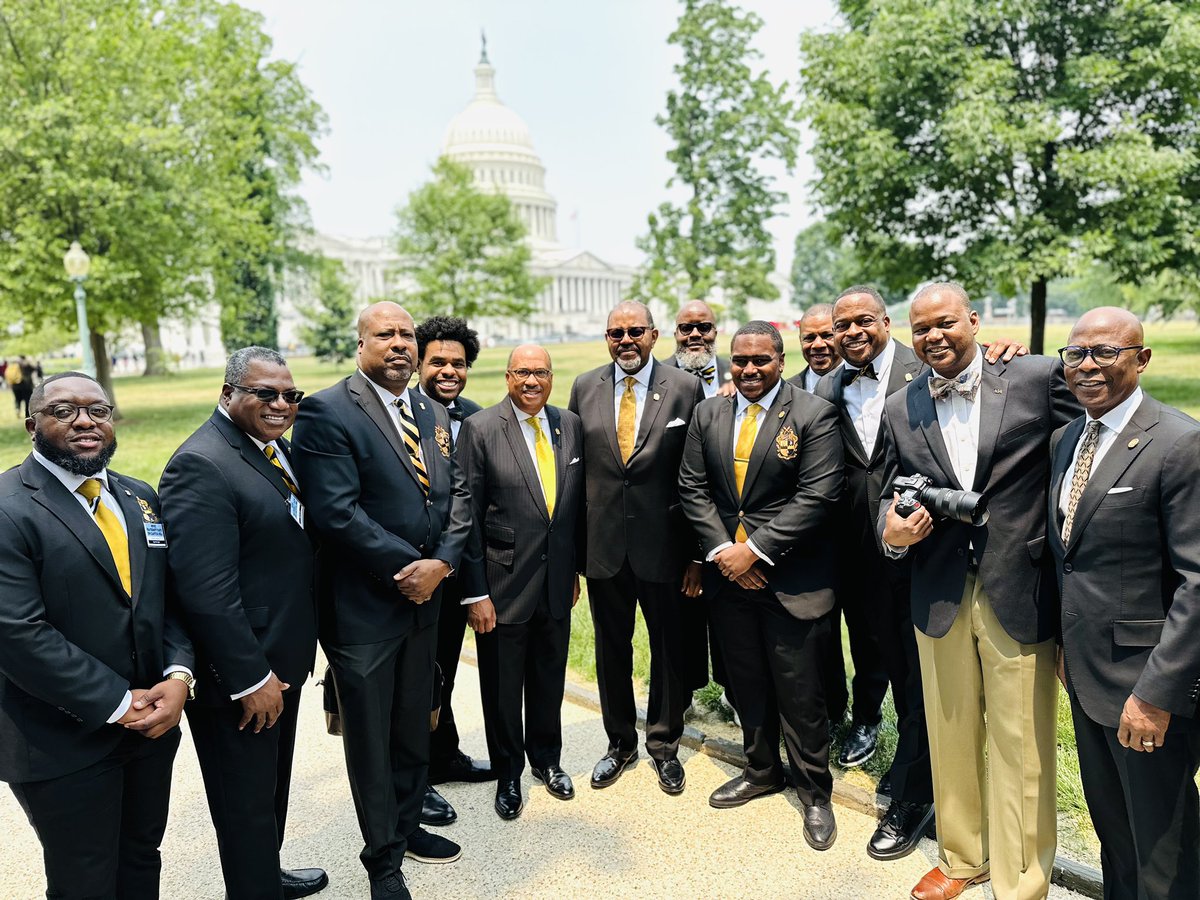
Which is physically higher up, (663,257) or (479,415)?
(663,257)

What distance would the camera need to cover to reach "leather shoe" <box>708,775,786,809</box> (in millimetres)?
4812

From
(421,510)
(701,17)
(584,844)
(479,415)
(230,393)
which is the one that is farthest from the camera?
(701,17)

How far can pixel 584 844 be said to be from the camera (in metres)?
4.49

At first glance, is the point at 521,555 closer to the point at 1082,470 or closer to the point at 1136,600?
the point at 1082,470

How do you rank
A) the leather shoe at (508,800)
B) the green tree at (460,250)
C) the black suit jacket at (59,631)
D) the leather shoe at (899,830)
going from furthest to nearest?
the green tree at (460,250) < the leather shoe at (508,800) < the leather shoe at (899,830) < the black suit jacket at (59,631)

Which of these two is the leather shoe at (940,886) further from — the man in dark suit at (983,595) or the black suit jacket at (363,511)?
the black suit jacket at (363,511)

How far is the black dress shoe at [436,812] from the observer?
476 cm

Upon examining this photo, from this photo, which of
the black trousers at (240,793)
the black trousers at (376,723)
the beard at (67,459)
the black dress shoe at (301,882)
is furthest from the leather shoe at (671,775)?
the beard at (67,459)

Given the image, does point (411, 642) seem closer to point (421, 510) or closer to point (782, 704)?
point (421, 510)

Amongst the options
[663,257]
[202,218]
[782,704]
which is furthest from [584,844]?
[663,257]

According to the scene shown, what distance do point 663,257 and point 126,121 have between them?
19.7 m

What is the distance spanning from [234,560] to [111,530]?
0.46m

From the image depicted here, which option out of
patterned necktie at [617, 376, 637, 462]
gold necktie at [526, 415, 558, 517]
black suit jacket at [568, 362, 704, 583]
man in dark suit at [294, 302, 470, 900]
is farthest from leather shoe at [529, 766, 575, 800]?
patterned necktie at [617, 376, 637, 462]

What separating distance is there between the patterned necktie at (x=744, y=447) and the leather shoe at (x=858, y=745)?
5.26 ft
